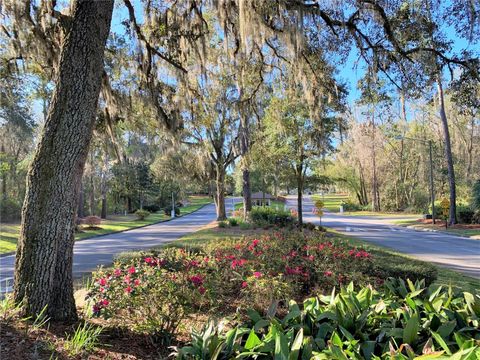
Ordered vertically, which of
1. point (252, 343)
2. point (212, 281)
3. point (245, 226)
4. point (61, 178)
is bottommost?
point (245, 226)

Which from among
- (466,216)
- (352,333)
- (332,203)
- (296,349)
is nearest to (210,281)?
(352,333)

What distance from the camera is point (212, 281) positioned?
4.92m

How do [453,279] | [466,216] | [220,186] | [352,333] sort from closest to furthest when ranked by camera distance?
[352,333] < [453,279] < [220,186] < [466,216]

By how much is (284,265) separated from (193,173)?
71.8 ft

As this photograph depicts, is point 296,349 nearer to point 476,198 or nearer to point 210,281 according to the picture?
point 210,281

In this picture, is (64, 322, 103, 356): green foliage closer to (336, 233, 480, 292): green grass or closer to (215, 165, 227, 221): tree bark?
(336, 233, 480, 292): green grass

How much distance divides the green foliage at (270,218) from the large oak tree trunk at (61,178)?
16726 millimetres

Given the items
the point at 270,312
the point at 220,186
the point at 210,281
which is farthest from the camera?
the point at 220,186

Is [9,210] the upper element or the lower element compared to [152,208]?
upper

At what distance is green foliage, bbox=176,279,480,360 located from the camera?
209 centimetres

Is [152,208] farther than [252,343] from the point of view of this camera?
Yes

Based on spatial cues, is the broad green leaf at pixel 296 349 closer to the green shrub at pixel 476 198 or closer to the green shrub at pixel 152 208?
the green shrub at pixel 476 198

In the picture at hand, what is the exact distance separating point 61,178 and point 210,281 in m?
2.17

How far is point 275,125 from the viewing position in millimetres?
17500
